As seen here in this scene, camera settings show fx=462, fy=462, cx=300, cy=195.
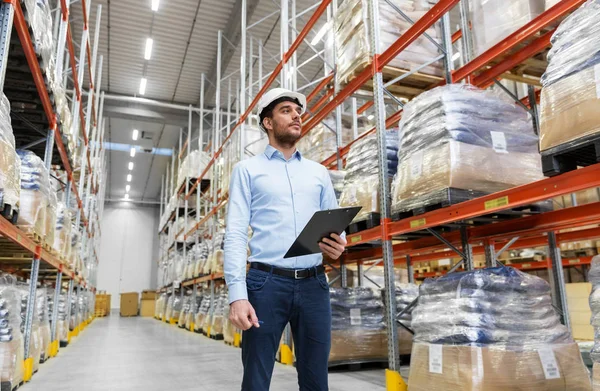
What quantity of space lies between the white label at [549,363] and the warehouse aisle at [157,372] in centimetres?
181

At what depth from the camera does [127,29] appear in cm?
1356

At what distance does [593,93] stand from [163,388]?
14.9 feet

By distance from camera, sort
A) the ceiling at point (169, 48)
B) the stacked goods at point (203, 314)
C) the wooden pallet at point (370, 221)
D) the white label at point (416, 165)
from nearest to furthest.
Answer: the white label at point (416, 165)
the wooden pallet at point (370, 221)
the stacked goods at point (203, 314)
the ceiling at point (169, 48)

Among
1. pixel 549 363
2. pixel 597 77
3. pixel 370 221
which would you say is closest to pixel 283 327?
pixel 549 363

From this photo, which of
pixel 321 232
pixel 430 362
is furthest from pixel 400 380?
pixel 321 232

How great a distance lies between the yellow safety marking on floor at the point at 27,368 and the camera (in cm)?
492

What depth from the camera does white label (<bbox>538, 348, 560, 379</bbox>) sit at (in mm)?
2949

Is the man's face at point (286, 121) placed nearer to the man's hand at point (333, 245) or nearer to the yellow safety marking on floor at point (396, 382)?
the man's hand at point (333, 245)

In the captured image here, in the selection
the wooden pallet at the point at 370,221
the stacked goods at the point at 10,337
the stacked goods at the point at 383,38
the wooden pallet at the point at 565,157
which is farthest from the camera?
the stacked goods at the point at 383,38

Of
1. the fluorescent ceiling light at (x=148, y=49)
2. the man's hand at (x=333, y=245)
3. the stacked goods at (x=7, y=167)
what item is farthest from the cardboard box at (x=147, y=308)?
the man's hand at (x=333, y=245)

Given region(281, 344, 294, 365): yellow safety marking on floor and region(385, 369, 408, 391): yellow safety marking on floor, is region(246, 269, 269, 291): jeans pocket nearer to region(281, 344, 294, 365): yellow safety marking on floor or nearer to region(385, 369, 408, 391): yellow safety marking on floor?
region(385, 369, 408, 391): yellow safety marking on floor

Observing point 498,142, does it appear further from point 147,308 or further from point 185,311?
point 147,308

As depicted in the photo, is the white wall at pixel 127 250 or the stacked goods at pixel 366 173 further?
the white wall at pixel 127 250

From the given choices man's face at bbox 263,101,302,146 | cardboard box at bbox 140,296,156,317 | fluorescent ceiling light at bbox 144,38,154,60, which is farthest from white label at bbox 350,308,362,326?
cardboard box at bbox 140,296,156,317
